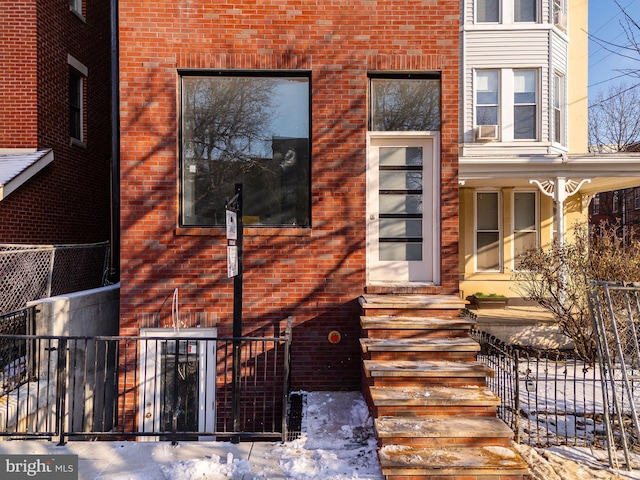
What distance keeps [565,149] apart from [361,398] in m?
10.6

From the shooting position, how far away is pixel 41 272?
295 inches

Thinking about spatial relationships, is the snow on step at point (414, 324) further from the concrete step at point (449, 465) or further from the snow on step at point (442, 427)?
the concrete step at point (449, 465)

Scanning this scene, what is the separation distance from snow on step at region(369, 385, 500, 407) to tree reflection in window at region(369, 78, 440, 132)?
11.6ft

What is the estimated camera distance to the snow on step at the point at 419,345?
488cm

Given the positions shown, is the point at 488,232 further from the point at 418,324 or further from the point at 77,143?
the point at 77,143

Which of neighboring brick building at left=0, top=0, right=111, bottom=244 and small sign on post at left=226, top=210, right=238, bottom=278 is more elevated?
neighboring brick building at left=0, top=0, right=111, bottom=244

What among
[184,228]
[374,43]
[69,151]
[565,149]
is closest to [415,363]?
[184,228]

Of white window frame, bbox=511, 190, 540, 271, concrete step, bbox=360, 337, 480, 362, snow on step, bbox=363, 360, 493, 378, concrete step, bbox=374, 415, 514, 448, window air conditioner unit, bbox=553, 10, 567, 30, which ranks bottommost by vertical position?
concrete step, bbox=374, 415, 514, 448

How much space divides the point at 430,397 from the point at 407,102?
3.98 metres

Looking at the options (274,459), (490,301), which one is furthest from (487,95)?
(274,459)

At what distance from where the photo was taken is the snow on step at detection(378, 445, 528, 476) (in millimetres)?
3625

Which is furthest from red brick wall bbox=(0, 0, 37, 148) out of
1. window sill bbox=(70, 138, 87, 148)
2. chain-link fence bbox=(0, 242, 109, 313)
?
chain-link fence bbox=(0, 242, 109, 313)

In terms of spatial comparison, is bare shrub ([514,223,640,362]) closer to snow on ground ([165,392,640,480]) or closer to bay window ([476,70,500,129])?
snow on ground ([165,392,640,480])

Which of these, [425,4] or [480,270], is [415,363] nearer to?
[425,4]
